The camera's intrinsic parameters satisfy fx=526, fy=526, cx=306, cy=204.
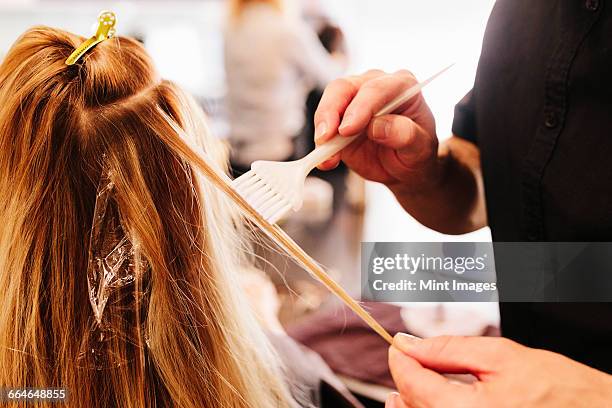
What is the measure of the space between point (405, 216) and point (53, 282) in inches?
21.6

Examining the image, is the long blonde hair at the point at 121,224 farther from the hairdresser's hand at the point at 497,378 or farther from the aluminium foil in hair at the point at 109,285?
the hairdresser's hand at the point at 497,378

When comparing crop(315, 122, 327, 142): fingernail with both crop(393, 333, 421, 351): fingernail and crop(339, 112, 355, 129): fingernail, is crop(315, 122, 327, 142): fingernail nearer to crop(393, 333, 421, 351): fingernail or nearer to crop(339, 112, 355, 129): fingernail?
crop(339, 112, 355, 129): fingernail

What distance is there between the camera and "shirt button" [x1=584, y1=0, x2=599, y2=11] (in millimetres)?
733

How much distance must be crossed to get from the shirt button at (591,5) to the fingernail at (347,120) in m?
0.37

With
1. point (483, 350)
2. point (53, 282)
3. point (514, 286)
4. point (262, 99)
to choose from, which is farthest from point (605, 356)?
point (53, 282)

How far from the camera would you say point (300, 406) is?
2.92ft

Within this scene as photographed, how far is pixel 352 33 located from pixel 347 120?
19 cm

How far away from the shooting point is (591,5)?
738mm

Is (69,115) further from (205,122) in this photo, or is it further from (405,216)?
(405,216)

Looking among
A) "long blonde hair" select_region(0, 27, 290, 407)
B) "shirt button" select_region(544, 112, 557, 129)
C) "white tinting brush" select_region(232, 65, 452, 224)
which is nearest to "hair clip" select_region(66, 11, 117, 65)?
"long blonde hair" select_region(0, 27, 290, 407)

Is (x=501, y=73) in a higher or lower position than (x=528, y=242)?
higher

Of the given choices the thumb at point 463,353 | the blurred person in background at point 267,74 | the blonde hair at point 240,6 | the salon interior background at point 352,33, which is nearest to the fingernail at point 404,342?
the thumb at point 463,353

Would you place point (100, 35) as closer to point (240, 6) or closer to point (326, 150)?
point (240, 6)

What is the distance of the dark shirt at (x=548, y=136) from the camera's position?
0.75 metres
